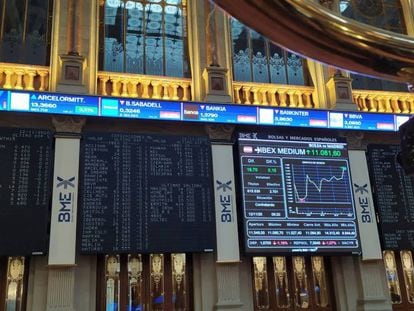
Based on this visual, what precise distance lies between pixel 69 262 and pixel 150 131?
2995 millimetres

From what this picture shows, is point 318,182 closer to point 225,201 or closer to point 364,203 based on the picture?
point 364,203

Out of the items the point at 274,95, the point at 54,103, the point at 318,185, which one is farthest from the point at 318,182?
the point at 54,103

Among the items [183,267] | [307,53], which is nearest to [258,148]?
[183,267]

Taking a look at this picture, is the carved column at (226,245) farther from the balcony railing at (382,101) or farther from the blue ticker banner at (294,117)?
the balcony railing at (382,101)

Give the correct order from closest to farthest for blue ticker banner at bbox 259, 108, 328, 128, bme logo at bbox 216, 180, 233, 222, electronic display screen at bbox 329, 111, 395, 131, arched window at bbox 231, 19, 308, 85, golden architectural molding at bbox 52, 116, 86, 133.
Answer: golden architectural molding at bbox 52, 116, 86, 133
bme logo at bbox 216, 180, 233, 222
blue ticker banner at bbox 259, 108, 328, 128
electronic display screen at bbox 329, 111, 395, 131
arched window at bbox 231, 19, 308, 85

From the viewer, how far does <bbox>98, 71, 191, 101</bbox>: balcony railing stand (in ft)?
32.4

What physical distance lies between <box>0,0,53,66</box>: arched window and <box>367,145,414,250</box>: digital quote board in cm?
705

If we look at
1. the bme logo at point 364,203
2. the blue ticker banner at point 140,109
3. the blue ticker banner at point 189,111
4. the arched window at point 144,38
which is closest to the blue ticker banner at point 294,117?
the blue ticker banner at point 189,111

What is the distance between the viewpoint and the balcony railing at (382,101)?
36.3 feet

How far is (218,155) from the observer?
9.66m

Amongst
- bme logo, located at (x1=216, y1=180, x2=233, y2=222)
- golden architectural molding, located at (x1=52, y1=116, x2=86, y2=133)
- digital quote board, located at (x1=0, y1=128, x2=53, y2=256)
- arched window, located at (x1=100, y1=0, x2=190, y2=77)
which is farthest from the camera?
arched window, located at (x1=100, y1=0, x2=190, y2=77)

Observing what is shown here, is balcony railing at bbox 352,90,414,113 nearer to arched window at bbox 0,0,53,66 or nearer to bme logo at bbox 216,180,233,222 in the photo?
bme logo at bbox 216,180,233,222

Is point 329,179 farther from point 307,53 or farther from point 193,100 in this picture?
point 307,53

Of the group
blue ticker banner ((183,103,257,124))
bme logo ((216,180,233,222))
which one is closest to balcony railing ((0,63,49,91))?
blue ticker banner ((183,103,257,124))
